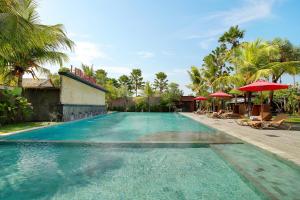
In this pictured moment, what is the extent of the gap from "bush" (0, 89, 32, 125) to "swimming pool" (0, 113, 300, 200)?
508 cm

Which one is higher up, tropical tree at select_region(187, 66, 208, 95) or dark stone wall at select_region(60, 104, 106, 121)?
tropical tree at select_region(187, 66, 208, 95)

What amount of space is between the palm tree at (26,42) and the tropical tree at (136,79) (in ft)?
150

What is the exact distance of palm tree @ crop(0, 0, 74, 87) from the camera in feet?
21.9

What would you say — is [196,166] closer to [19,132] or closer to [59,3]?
[19,132]

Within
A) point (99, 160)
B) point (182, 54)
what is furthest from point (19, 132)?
point (182, 54)

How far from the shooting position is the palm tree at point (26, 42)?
667cm

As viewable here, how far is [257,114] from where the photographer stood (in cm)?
1498

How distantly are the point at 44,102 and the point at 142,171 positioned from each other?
12.6 meters

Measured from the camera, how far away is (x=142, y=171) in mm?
5281

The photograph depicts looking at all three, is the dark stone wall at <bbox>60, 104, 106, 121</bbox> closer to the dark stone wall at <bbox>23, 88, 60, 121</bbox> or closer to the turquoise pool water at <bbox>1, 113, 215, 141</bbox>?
the dark stone wall at <bbox>23, 88, 60, 121</bbox>

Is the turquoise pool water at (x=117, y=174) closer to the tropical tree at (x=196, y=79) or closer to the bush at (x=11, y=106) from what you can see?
the bush at (x=11, y=106)

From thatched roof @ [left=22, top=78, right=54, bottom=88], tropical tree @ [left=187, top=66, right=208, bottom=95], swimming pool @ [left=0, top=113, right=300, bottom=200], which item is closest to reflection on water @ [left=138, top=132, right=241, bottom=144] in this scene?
swimming pool @ [left=0, top=113, right=300, bottom=200]

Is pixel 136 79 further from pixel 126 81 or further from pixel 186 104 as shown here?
pixel 186 104

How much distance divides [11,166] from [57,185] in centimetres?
202
